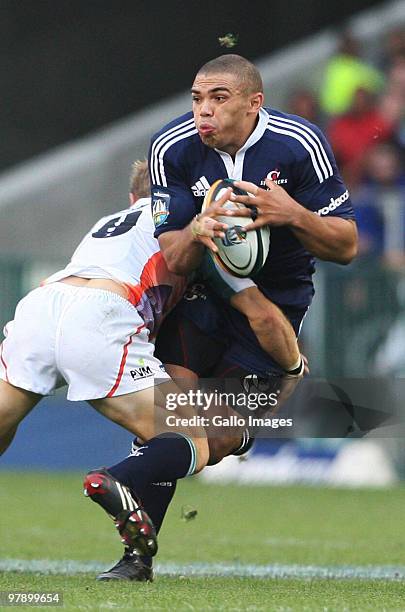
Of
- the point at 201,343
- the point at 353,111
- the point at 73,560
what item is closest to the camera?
the point at 201,343

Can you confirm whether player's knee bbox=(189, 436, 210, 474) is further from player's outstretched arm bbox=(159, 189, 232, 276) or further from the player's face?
the player's face

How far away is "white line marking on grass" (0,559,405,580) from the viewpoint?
260 inches

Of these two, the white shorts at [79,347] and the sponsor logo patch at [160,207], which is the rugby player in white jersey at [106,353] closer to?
the white shorts at [79,347]

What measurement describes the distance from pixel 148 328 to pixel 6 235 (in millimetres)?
9296

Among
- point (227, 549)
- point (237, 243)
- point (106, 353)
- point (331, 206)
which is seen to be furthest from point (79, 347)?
point (227, 549)

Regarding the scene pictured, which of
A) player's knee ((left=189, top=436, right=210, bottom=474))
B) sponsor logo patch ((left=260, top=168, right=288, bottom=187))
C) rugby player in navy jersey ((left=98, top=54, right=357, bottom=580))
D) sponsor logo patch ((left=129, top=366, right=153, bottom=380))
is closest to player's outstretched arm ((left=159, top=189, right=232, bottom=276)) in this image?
rugby player in navy jersey ((left=98, top=54, right=357, bottom=580))

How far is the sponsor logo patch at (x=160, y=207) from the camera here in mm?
6027

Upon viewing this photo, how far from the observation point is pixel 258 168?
237 inches

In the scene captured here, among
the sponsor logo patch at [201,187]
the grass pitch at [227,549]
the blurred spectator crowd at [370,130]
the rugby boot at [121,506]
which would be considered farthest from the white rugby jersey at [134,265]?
the blurred spectator crowd at [370,130]

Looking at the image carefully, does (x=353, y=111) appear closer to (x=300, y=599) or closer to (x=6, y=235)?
(x=6, y=235)

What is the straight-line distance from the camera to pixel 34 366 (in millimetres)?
5934

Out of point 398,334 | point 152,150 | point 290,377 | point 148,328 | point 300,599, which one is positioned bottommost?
point 398,334

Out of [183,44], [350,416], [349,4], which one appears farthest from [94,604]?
[349,4]

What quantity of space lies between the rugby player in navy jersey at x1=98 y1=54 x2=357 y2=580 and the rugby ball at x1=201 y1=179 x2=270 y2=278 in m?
0.07
